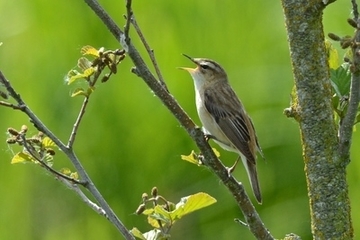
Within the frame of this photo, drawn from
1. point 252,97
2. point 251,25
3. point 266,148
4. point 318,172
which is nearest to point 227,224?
point 266,148

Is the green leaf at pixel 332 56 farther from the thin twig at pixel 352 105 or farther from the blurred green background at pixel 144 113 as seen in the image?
the blurred green background at pixel 144 113

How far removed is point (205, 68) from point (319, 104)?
3.90 ft

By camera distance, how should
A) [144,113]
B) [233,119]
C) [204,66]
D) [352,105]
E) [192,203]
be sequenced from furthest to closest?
1. [144,113]
2. [204,66]
3. [233,119]
4. [192,203]
5. [352,105]

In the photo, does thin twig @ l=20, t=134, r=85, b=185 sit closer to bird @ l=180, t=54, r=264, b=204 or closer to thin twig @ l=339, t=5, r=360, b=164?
thin twig @ l=339, t=5, r=360, b=164

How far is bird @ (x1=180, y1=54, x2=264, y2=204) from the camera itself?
5.96 ft

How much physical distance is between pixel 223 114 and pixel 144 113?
0.34m

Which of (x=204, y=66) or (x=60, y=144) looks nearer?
(x=60, y=144)

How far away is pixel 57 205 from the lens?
2248 millimetres

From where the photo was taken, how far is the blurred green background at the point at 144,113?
2.15 meters

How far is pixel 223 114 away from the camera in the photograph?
199cm

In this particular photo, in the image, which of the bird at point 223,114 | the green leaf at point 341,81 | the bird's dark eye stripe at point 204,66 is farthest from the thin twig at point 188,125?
the bird's dark eye stripe at point 204,66

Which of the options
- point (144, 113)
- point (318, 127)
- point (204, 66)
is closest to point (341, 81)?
A: point (318, 127)

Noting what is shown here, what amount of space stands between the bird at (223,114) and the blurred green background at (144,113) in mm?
151

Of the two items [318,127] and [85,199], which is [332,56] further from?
[85,199]
